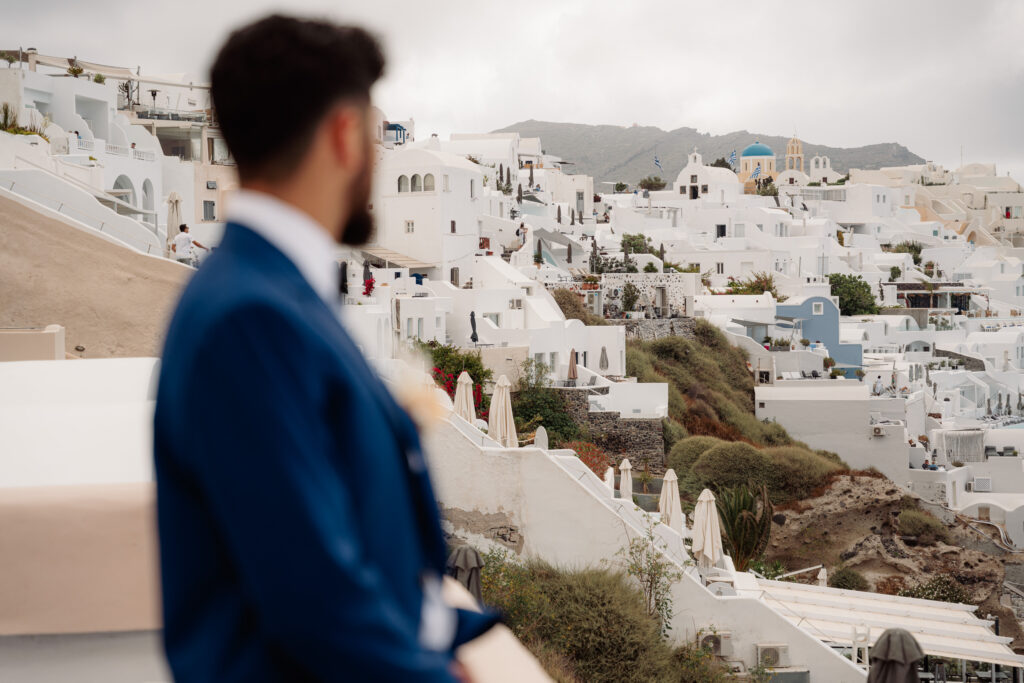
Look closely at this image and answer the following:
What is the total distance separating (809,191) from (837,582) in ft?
193

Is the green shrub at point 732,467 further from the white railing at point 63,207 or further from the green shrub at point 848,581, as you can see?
the white railing at point 63,207

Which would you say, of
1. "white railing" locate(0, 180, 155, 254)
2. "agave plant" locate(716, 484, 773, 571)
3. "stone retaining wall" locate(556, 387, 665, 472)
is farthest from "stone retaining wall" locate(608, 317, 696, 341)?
"white railing" locate(0, 180, 155, 254)

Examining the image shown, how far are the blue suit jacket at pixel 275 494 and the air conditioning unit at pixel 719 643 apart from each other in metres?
12.2

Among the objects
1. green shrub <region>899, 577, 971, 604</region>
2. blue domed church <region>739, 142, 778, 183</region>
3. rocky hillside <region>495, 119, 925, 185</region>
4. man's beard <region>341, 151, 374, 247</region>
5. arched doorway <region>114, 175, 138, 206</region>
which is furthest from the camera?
rocky hillside <region>495, 119, 925, 185</region>

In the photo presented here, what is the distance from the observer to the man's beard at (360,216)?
135cm

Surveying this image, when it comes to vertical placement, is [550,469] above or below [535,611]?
above

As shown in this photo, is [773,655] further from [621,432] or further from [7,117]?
[7,117]

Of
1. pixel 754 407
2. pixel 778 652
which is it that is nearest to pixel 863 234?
pixel 754 407

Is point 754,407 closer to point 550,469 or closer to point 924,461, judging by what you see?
point 924,461

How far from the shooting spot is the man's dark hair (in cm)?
126

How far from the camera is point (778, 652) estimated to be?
42.4ft

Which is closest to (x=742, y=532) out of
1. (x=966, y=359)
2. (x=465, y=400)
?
(x=465, y=400)

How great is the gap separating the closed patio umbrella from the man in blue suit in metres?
7.21

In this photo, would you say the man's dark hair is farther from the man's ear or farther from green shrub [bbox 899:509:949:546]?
green shrub [bbox 899:509:949:546]
